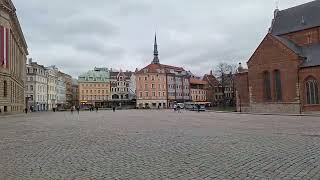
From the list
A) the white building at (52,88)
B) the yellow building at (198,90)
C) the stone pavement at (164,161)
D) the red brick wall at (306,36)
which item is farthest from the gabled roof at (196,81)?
the stone pavement at (164,161)

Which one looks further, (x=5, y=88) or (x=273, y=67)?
(x=5, y=88)

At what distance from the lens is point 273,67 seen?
201 ft

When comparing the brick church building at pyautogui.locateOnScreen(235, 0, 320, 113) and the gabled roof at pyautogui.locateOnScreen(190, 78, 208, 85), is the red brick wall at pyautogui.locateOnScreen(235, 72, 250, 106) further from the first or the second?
the gabled roof at pyautogui.locateOnScreen(190, 78, 208, 85)

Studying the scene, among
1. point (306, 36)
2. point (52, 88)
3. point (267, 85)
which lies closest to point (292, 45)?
point (306, 36)

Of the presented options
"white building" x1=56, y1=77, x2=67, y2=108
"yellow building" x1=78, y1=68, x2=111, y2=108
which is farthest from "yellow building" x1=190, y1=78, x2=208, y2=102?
"white building" x1=56, y1=77, x2=67, y2=108

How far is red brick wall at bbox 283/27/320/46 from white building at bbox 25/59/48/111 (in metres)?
91.4

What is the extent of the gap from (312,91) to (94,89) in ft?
363

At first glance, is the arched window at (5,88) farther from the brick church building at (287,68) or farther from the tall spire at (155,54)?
the tall spire at (155,54)

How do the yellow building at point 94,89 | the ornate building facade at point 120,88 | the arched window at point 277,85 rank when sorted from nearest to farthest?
the arched window at point 277,85 → the ornate building facade at point 120,88 → the yellow building at point 94,89

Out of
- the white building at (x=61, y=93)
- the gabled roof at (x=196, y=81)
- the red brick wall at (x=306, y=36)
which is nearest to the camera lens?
the red brick wall at (x=306, y=36)

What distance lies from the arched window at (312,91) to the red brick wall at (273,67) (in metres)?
1.77

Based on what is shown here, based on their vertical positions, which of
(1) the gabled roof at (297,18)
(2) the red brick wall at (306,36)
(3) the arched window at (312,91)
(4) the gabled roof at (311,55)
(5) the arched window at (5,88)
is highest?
(1) the gabled roof at (297,18)

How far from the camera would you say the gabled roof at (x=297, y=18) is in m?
62.2

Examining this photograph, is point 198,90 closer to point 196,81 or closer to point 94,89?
Answer: point 196,81
